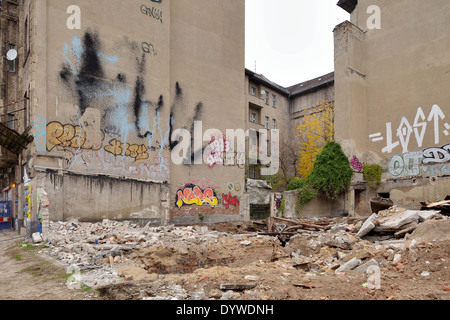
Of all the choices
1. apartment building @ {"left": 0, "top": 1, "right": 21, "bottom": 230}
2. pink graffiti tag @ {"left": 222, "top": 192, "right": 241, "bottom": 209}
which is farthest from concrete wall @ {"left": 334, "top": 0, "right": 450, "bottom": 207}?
apartment building @ {"left": 0, "top": 1, "right": 21, "bottom": 230}

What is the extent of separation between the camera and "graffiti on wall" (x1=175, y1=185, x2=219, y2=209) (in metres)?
19.9

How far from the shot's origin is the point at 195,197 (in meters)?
20.7

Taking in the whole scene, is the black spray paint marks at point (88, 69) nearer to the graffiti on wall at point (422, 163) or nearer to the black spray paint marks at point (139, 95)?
the black spray paint marks at point (139, 95)

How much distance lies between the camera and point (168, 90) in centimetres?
1930

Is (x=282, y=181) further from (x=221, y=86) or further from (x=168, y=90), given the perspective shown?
(x=168, y=90)

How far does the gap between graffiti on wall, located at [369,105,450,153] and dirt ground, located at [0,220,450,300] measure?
48.0 feet

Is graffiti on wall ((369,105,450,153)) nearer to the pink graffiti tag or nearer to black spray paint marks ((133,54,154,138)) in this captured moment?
the pink graffiti tag

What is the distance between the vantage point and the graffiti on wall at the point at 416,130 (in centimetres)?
1928

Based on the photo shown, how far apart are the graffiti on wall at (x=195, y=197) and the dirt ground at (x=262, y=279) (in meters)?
10.4

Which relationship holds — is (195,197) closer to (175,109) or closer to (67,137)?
(175,109)

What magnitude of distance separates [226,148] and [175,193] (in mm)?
5643

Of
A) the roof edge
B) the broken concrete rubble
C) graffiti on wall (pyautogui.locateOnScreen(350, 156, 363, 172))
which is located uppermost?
the roof edge

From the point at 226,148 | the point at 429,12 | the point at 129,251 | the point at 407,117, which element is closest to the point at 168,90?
the point at 226,148

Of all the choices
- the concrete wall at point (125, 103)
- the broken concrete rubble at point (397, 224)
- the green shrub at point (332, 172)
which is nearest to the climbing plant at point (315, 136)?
the green shrub at point (332, 172)
